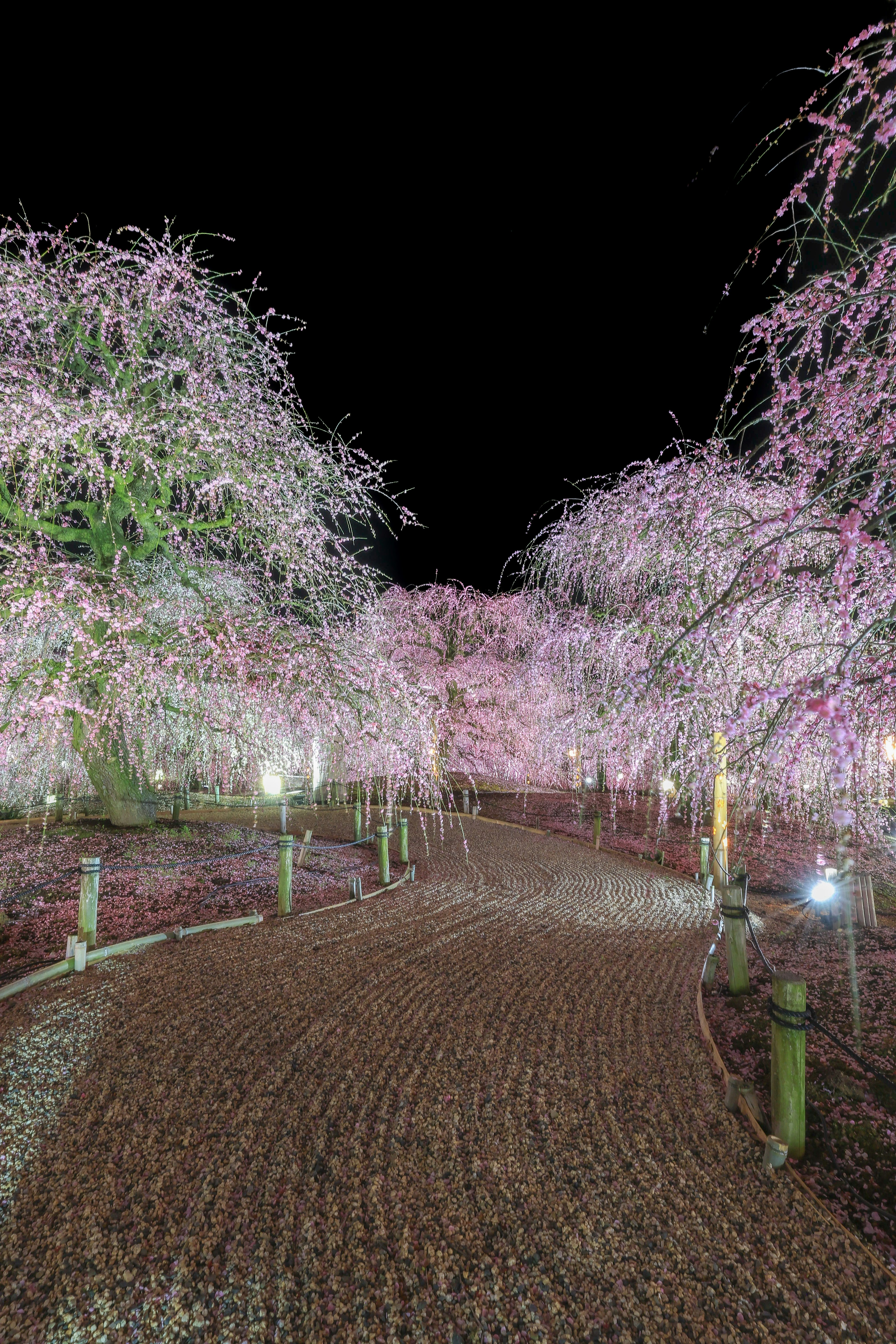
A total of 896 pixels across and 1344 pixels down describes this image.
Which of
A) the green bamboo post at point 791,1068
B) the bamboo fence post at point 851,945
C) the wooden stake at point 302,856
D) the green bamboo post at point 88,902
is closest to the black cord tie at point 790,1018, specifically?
the green bamboo post at point 791,1068

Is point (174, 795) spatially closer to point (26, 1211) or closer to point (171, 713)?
point (171, 713)

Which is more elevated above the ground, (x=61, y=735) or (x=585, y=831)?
(x=61, y=735)

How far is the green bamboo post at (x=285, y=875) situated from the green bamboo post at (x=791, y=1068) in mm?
5638

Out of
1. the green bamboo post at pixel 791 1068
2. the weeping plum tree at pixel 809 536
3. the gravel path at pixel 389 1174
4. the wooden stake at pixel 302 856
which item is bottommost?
the wooden stake at pixel 302 856

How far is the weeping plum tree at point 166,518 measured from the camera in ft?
24.2

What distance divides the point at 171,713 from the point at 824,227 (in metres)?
9.86

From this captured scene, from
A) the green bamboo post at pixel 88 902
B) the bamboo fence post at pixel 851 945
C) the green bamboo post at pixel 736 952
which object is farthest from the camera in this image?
the green bamboo post at pixel 88 902

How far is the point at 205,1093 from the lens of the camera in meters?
3.45

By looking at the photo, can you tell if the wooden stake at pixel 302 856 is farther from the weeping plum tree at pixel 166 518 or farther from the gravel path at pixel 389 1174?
the gravel path at pixel 389 1174

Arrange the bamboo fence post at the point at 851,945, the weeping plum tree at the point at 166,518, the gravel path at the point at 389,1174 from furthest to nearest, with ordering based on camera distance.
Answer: the weeping plum tree at the point at 166,518, the bamboo fence post at the point at 851,945, the gravel path at the point at 389,1174

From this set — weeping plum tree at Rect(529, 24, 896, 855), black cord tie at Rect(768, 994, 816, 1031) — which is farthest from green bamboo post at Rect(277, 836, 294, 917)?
black cord tie at Rect(768, 994, 816, 1031)

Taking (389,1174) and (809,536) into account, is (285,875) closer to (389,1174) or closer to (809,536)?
(389,1174)

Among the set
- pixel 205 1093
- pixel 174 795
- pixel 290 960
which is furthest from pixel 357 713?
pixel 174 795

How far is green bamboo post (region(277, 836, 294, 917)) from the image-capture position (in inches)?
298
